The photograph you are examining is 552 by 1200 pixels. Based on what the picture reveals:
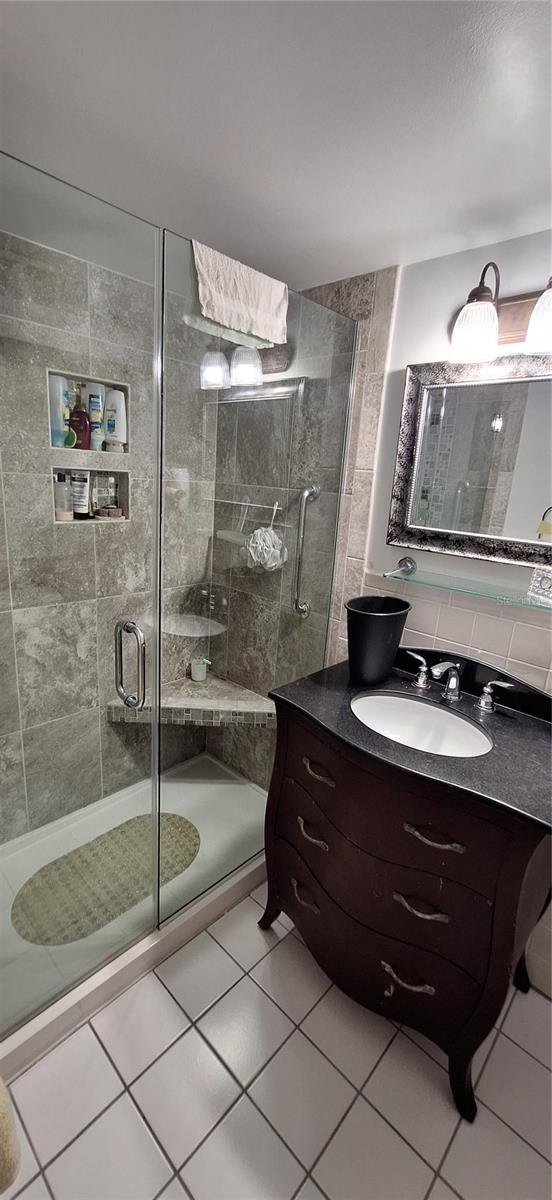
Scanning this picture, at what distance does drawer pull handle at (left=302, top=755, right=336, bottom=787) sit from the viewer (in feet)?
4.01

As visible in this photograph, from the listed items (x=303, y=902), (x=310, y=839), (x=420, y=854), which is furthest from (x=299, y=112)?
(x=303, y=902)

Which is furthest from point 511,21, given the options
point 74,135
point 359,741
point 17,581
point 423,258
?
point 17,581

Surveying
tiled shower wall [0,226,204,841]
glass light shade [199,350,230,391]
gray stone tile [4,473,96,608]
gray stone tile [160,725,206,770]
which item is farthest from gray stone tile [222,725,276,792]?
glass light shade [199,350,230,391]

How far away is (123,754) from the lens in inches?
80.7

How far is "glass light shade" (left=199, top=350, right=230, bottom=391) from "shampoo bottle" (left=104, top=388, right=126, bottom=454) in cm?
32

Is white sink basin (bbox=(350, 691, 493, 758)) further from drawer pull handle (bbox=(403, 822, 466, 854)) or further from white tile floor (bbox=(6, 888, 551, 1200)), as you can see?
white tile floor (bbox=(6, 888, 551, 1200))

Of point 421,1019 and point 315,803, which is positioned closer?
point 421,1019

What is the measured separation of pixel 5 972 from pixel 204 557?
1.45m

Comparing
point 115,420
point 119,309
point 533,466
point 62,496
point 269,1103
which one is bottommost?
point 269,1103

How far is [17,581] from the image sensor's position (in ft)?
5.30

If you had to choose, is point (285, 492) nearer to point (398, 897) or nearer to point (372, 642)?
point (372, 642)

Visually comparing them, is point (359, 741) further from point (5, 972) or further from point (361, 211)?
point (361, 211)

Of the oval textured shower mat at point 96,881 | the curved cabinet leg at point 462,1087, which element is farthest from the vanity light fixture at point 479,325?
the oval textured shower mat at point 96,881

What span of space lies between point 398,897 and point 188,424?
5.12 feet
